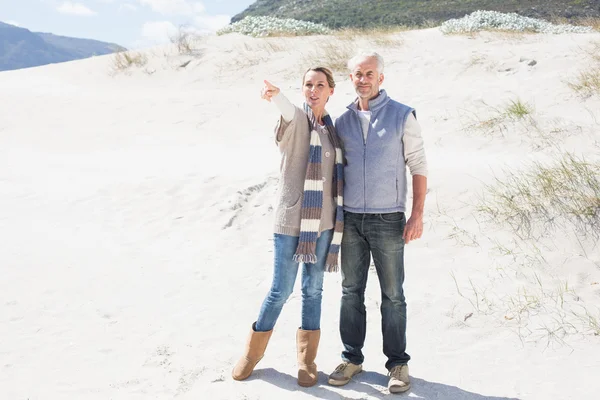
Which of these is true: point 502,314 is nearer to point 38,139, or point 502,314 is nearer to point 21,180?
point 21,180

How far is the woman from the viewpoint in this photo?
3223 mm

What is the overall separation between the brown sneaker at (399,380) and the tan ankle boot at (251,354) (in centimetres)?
80

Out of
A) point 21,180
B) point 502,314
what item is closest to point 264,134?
point 21,180

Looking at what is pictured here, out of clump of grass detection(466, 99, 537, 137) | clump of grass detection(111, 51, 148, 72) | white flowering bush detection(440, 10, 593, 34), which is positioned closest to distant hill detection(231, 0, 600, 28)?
white flowering bush detection(440, 10, 593, 34)

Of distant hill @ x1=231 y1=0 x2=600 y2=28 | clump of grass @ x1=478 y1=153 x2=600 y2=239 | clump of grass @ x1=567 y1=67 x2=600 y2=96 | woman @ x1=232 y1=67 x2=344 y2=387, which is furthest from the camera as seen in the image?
distant hill @ x1=231 y1=0 x2=600 y2=28

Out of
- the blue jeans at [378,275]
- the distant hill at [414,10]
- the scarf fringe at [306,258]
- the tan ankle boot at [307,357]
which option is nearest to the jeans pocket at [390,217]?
the blue jeans at [378,275]

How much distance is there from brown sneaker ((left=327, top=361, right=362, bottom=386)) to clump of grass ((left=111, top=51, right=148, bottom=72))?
47.6 feet

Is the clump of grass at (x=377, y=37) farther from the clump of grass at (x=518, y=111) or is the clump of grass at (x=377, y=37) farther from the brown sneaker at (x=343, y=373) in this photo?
the brown sneaker at (x=343, y=373)

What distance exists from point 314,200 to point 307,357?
A: 1.07 meters

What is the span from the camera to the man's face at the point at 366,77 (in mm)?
3264

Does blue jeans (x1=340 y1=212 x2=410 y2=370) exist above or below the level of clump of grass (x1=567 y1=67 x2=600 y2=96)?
below

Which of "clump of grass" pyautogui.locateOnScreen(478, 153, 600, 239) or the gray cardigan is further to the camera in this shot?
"clump of grass" pyautogui.locateOnScreen(478, 153, 600, 239)

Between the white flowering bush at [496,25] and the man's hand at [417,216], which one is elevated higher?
the white flowering bush at [496,25]

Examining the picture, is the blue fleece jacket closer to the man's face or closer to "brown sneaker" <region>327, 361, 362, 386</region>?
the man's face
